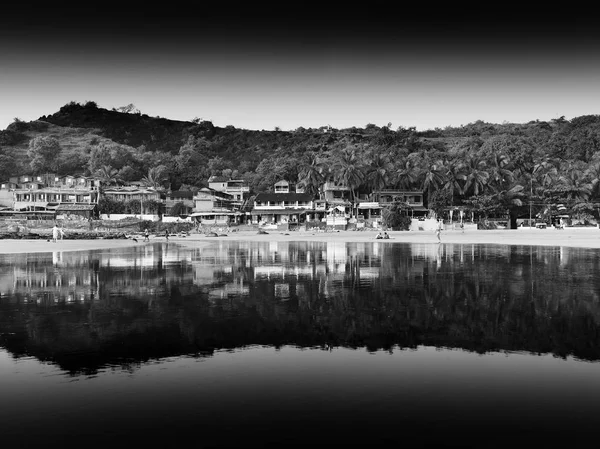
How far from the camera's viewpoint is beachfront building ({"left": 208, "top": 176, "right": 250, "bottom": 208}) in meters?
91.5

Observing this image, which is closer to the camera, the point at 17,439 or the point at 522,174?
the point at 17,439

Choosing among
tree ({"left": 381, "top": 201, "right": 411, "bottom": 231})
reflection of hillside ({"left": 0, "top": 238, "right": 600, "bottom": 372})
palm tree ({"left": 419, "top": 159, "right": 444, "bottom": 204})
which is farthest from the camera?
palm tree ({"left": 419, "top": 159, "right": 444, "bottom": 204})

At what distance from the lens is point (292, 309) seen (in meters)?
15.9

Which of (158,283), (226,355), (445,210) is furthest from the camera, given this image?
(445,210)

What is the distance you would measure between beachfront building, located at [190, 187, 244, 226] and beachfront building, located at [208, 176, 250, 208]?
21.6ft

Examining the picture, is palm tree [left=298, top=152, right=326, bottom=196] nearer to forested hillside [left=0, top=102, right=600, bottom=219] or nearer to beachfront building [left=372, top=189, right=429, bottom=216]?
forested hillside [left=0, top=102, right=600, bottom=219]

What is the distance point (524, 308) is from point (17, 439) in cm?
1407

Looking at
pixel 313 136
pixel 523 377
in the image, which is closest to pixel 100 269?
pixel 523 377

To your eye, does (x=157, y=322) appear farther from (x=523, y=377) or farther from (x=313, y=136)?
(x=313, y=136)

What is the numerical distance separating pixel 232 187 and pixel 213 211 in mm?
16832

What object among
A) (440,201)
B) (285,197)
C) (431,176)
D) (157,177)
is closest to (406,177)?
(431,176)

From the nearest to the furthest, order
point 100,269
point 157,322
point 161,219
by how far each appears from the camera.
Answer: point 157,322 < point 100,269 < point 161,219

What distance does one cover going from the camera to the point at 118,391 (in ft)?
28.8

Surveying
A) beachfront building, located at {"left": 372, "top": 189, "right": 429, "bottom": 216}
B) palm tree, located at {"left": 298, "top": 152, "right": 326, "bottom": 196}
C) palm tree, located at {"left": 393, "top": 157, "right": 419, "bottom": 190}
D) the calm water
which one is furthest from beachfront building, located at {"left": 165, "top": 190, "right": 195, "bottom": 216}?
the calm water
